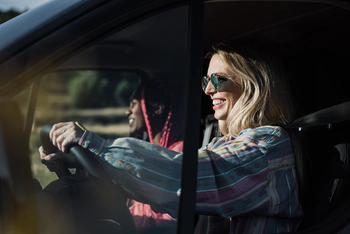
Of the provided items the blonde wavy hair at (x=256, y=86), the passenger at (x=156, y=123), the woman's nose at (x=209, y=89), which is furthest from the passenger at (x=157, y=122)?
the woman's nose at (x=209, y=89)

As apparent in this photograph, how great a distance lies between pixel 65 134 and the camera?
4.13ft

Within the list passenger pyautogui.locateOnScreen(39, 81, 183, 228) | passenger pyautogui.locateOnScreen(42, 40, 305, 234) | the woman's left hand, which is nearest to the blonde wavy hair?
passenger pyautogui.locateOnScreen(42, 40, 305, 234)

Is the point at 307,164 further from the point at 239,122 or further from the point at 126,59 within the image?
the point at 126,59

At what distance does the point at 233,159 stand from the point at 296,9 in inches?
28.9

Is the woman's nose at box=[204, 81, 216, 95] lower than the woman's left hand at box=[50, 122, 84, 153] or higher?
higher

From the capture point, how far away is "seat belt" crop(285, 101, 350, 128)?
190 cm

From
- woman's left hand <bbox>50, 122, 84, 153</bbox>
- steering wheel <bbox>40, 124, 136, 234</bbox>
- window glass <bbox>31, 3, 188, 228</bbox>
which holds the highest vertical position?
window glass <bbox>31, 3, 188, 228</bbox>

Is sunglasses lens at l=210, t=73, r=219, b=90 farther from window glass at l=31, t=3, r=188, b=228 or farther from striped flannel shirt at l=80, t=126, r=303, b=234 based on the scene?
window glass at l=31, t=3, r=188, b=228

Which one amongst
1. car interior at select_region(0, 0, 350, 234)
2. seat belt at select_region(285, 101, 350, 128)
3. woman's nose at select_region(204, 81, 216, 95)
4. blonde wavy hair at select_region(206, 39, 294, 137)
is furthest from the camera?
woman's nose at select_region(204, 81, 216, 95)

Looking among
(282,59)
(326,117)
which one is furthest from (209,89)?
(326,117)

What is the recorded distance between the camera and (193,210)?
1319 mm

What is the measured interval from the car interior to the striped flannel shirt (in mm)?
56

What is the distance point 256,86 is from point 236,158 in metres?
0.48

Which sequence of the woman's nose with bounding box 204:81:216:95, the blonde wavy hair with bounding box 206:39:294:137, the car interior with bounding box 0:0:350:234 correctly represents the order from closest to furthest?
the car interior with bounding box 0:0:350:234 → the blonde wavy hair with bounding box 206:39:294:137 → the woman's nose with bounding box 204:81:216:95
